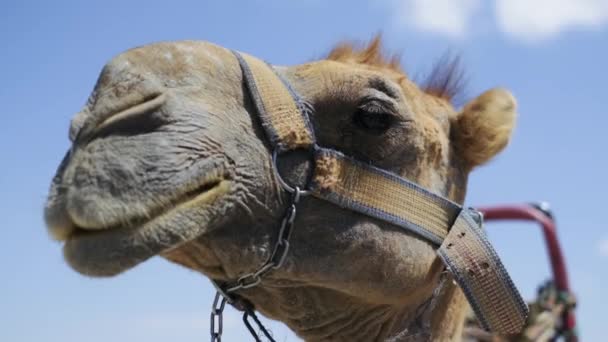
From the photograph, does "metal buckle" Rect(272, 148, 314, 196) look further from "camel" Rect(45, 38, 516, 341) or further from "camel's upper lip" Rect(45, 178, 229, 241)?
"camel's upper lip" Rect(45, 178, 229, 241)

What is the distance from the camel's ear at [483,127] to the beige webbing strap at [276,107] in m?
1.05

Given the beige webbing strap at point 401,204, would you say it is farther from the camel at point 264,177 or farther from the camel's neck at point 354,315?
the camel's neck at point 354,315

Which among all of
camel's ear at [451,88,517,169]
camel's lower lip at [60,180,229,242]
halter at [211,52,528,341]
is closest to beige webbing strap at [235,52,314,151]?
halter at [211,52,528,341]

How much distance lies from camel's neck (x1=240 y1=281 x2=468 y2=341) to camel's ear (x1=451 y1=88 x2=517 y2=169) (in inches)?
27.7

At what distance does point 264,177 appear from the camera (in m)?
3.77

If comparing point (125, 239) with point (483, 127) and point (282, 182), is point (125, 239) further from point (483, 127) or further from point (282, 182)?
point (483, 127)

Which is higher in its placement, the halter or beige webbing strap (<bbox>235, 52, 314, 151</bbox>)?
beige webbing strap (<bbox>235, 52, 314, 151</bbox>)

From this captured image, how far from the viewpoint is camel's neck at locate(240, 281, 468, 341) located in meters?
4.16

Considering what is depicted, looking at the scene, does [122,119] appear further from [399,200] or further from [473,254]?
[473,254]

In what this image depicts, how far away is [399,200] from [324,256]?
1.57 ft

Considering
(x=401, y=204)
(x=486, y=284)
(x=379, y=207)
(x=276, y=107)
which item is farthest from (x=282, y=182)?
(x=486, y=284)

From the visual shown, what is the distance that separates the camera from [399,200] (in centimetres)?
421

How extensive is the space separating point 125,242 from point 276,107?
3.18 ft

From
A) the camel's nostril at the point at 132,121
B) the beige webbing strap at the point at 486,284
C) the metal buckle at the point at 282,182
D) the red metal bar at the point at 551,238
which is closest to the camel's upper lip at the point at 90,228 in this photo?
the camel's nostril at the point at 132,121
